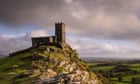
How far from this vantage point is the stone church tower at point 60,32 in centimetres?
17600

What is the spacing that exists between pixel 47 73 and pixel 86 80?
2544 centimetres

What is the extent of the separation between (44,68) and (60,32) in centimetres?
4823

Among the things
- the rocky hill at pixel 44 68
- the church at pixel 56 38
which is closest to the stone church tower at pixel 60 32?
the church at pixel 56 38

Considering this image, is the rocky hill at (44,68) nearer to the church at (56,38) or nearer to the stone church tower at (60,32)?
the stone church tower at (60,32)

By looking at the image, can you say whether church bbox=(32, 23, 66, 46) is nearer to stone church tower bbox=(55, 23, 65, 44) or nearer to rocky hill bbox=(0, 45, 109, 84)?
stone church tower bbox=(55, 23, 65, 44)

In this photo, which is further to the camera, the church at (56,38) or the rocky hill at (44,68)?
the church at (56,38)

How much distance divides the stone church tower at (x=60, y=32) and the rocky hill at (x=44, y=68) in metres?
7.31

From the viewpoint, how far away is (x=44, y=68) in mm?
133625

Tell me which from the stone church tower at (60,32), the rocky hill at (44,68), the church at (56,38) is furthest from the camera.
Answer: the stone church tower at (60,32)

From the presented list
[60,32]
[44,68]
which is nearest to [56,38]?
[60,32]

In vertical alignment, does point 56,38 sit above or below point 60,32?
below

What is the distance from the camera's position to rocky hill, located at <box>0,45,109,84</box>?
98312 mm

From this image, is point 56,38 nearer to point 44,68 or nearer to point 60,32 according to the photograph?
point 60,32

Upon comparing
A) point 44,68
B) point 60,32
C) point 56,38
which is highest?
point 60,32
